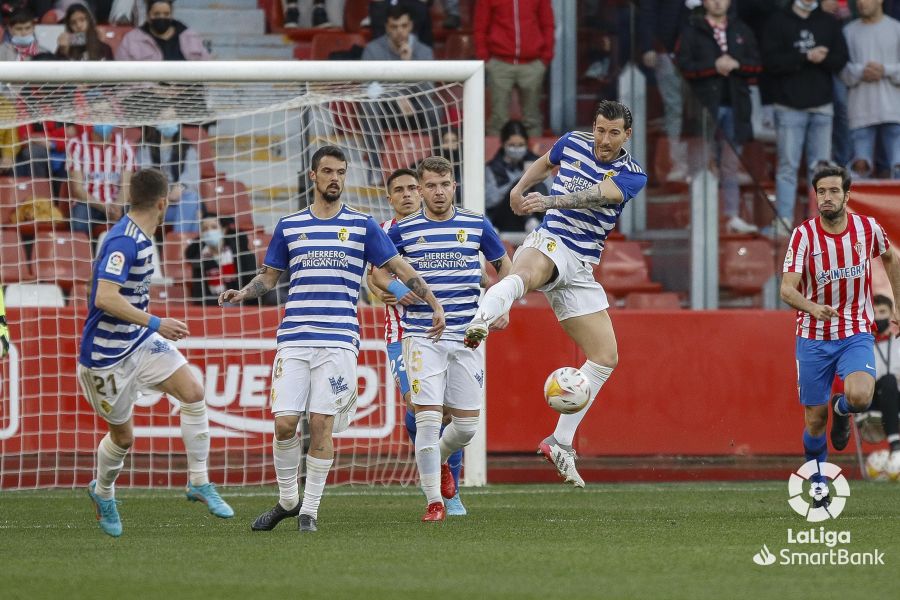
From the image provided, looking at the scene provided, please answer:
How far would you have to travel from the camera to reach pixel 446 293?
9.27 m

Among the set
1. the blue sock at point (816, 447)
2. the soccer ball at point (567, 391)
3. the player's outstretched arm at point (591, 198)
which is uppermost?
the player's outstretched arm at point (591, 198)

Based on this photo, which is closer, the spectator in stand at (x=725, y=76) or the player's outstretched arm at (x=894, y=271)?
the player's outstretched arm at (x=894, y=271)

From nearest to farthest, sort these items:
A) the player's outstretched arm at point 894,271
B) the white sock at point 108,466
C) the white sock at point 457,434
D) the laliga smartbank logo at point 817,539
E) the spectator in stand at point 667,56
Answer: the laliga smartbank logo at point 817,539 → the white sock at point 108,466 → the white sock at point 457,434 → the player's outstretched arm at point 894,271 → the spectator in stand at point 667,56

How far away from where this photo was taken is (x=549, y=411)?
12586 millimetres

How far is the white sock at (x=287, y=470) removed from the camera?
8.20 m

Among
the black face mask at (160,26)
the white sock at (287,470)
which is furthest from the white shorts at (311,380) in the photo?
the black face mask at (160,26)

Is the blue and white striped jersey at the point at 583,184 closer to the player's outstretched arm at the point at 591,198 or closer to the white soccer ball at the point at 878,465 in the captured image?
the player's outstretched arm at the point at 591,198

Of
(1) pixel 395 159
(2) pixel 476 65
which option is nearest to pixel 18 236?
(1) pixel 395 159

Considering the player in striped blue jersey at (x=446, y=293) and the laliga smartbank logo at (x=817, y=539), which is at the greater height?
the player in striped blue jersey at (x=446, y=293)

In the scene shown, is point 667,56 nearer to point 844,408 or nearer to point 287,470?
point 844,408

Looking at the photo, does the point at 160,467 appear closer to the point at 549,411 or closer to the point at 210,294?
the point at 210,294

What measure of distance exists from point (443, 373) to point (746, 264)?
5046 mm

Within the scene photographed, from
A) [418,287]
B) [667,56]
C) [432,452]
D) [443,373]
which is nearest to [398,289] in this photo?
[418,287]

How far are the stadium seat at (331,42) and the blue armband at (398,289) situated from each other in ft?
26.7
